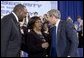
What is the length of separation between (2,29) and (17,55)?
1.76ft

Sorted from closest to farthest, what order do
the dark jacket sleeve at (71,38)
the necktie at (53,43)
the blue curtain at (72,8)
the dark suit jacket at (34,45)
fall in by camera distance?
1. the dark jacket sleeve at (71,38)
2. the necktie at (53,43)
3. the dark suit jacket at (34,45)
4. the blue curtain at (72,8)

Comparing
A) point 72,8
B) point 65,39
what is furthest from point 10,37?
point 72,8

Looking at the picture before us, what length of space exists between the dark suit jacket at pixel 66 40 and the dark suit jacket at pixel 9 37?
0.72 metres

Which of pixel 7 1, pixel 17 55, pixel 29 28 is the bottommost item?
pixel 17 55

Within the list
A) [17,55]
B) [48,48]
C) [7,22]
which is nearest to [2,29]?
[7,22]

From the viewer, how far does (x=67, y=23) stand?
5.59m

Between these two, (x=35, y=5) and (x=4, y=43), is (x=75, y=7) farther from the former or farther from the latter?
(x=4, y=43)

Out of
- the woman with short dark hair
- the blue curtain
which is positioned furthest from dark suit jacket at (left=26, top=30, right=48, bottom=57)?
the blue curtain

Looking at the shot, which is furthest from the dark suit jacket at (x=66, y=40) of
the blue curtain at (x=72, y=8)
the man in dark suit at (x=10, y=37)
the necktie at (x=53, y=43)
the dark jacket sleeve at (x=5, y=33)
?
the blue curtain at (x=72, y=8)

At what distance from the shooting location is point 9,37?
557 centimetres

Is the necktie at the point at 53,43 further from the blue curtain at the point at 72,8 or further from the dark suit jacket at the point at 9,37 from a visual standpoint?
the blue curtain at the point at 72,8

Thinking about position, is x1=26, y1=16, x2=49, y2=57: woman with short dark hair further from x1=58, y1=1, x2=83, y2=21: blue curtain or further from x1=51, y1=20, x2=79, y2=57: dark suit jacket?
x1=58, y1=1, x2=83, y2=21: blue curtain

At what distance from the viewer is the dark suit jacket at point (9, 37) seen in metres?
5.55

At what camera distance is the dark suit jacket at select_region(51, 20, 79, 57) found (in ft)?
18.1
